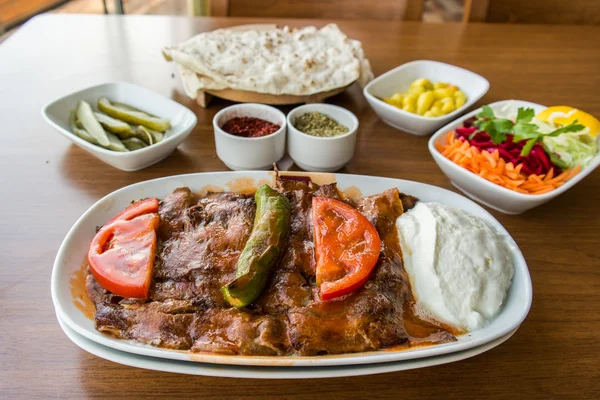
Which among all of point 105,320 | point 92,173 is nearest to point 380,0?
point 92,173

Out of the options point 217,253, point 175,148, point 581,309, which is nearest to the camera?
point 217,253

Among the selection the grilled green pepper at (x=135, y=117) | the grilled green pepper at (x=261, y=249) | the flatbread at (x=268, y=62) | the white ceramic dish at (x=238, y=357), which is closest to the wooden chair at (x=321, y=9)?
the flatbread at (x=268, y=62)

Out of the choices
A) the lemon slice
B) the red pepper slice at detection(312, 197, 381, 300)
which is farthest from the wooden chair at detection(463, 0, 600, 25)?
the red pepper slice at detection(312, 197, 381, 300)

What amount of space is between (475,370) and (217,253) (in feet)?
3.05

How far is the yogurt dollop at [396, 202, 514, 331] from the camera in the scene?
4.70 feet

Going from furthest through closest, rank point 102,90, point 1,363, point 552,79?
point 552,79, point 102,90, point 1,363

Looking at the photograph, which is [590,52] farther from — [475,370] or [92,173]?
[92,173]

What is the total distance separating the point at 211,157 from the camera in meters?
2.39

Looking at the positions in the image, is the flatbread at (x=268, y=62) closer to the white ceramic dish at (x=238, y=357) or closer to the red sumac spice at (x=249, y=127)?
the red sumac spice at (x=249, y=127)

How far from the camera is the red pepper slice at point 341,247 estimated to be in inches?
54.8

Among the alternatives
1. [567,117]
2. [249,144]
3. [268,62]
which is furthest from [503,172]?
[268,62]

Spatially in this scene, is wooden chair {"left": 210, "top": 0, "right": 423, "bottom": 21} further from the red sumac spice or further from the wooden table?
the red sumac spice

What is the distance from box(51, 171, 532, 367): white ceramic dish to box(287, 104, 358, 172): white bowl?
31 cm

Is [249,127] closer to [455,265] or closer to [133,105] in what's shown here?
[133,105]
